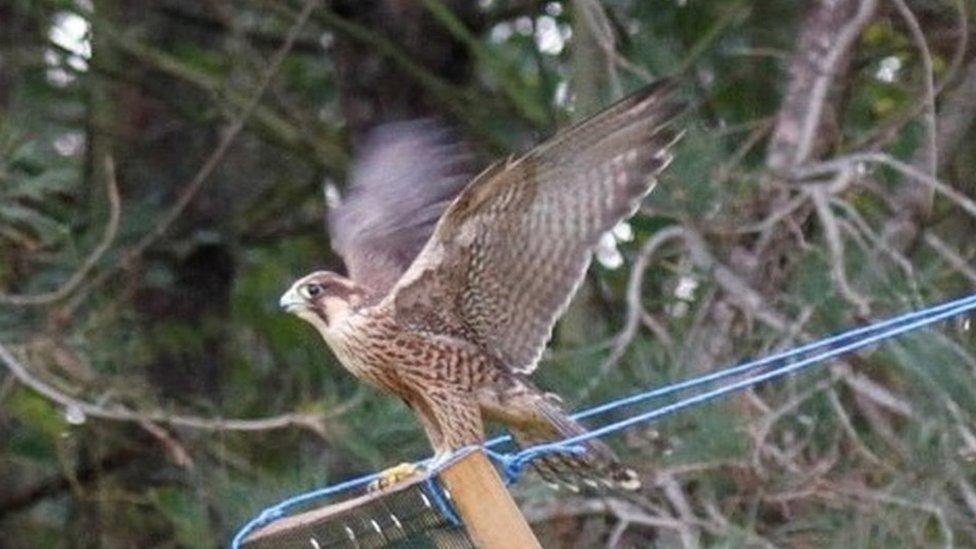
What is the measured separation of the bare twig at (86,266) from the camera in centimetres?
630

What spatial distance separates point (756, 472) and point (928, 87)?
0.81m

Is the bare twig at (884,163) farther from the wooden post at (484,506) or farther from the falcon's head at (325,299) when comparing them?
the wooden post at (484,506)

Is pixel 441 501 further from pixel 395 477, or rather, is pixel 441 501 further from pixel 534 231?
pixel 534 231

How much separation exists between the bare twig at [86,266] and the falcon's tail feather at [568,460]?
225 cm

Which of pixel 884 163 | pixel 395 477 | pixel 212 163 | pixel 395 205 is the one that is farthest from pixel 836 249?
pixel 212 163

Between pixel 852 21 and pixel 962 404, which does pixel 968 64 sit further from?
pixel 962 404

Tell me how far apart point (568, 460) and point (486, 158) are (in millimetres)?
Result: 2518

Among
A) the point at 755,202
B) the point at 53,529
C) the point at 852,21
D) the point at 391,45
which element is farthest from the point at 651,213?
the point at 53,529

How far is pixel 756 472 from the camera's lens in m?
4.88

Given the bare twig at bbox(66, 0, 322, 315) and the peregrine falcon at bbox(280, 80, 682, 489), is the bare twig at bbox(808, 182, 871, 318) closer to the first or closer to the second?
the peregrine falcon at bbox(280, 80, 682, 489)

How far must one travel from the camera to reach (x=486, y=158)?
657 centimetres

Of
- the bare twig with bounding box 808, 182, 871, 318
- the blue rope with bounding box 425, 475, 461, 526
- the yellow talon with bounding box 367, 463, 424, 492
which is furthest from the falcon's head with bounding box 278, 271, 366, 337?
the bare twig with bounding box 808, 182, 871, 318

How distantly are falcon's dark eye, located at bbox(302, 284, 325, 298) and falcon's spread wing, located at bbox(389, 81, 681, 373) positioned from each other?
0.39ft

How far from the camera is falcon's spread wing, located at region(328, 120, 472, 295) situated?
4480 mm
